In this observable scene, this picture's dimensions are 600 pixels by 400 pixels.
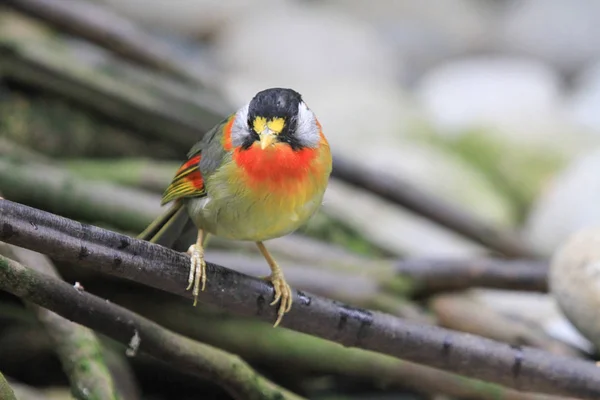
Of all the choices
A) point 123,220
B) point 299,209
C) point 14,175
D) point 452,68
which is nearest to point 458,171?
point 452,68

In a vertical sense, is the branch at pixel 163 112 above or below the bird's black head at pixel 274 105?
above

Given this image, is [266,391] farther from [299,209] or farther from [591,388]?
[591,388]

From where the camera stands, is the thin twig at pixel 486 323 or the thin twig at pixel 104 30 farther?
the thin twig at pixel 104 30

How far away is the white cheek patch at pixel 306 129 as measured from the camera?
147cm

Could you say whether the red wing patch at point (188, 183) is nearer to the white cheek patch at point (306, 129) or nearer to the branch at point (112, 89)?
the white cheek patch at point (306, 129)

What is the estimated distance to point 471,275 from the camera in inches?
101

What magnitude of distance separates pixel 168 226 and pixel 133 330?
246 mm

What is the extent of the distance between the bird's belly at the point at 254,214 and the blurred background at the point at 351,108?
0.74m

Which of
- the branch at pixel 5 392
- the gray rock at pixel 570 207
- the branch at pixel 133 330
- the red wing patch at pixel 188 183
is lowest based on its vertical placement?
the branch at pixel 5 392

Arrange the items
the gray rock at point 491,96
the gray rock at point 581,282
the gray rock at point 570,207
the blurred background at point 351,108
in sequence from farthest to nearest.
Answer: the gray rock at point 491,96, the gray rock at point 570,207, the blurred background at point 351,108, the gray rock at point 581,282

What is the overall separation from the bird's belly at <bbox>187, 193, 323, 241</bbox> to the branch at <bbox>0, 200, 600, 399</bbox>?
0.08 m


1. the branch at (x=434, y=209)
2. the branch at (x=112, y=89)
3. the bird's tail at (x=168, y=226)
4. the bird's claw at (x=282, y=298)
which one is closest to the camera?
the bird's claw at (x=282, y=298)

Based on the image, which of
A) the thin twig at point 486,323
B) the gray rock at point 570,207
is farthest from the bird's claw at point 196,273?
the gray rock at point 570,207

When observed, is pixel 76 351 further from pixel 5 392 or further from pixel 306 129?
pixel 306 129
